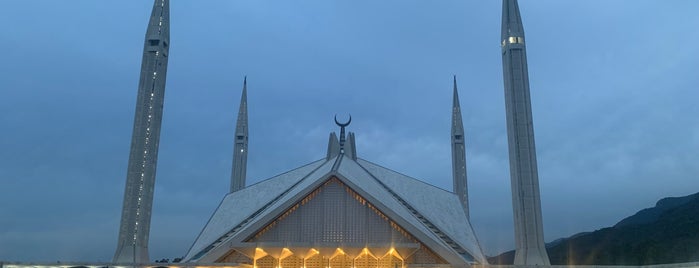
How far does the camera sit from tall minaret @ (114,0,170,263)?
30.8m

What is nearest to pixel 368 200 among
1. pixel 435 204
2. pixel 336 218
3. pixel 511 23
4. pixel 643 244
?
pixel 336 218

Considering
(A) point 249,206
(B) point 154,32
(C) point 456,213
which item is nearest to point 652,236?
(C) point 456,213

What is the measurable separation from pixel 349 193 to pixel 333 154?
1353 cm

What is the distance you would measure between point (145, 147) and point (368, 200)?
40.3 ft

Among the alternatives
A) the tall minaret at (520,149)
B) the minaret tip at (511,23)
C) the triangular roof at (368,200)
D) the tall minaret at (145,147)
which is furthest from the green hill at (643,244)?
the tall minaret at (145,147)

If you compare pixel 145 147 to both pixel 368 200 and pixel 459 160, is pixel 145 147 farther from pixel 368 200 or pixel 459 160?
pixel 459 160

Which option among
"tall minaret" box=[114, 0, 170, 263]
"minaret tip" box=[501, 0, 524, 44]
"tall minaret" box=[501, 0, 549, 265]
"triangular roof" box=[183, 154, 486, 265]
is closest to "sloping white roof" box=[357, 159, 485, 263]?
"triangular roof" box=[183, 154, 486, 265]

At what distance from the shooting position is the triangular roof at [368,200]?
100 ft

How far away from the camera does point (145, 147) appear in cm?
3241

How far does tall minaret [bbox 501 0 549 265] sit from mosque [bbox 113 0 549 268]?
0.05m

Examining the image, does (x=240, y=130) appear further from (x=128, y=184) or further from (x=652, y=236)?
(x=652, y=236)

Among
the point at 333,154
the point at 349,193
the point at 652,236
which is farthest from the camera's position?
the point at 652,236

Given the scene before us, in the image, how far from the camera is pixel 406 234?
31.3 metres

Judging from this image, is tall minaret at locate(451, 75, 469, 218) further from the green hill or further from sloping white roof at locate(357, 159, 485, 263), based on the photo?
sloping white roof at locate(357, 159, 485, 263)
